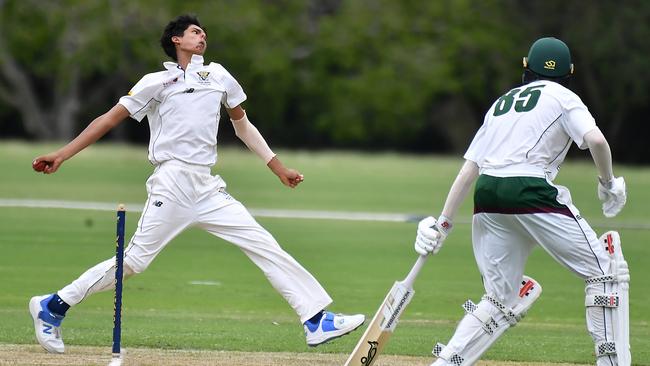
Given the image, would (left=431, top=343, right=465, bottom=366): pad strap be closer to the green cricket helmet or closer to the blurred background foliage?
the green cricket helmet

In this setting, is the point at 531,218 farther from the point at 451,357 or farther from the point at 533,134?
the point at 451,357

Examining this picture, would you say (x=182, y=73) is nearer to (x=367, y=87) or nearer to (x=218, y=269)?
(x=218, y=269)

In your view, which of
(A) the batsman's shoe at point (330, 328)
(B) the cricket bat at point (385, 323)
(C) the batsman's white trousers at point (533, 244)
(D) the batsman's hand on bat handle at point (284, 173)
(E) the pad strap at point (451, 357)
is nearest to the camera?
(C) the batsman's white trousers at point (533, 244)

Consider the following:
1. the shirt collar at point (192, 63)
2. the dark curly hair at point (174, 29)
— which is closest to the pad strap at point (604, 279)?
the shirt collar at point (192, 63)

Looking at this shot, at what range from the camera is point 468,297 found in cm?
1094

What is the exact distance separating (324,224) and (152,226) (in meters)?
10.8

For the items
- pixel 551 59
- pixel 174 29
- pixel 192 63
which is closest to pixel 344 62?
pixel 174 29

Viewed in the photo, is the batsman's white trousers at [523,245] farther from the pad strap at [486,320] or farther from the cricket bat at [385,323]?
the cricket bat at [385,323]

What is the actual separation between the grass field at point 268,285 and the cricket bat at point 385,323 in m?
1.20

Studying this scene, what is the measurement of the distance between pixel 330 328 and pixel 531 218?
4.67 feet

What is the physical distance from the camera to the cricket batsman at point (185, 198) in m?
7.17

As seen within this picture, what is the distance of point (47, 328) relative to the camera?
23.9 feet

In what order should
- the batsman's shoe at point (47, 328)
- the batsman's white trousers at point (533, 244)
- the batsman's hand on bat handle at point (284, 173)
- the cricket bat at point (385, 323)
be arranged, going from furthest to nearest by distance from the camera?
1. the batsman's hand on bat handle at point (284, 173)
2. the batsman's shoe at point (47, 328)
3. the cricket bat at point (385, 323)
4. the batsman's white trousers at point (533, 244)

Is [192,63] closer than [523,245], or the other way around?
[523,245]
